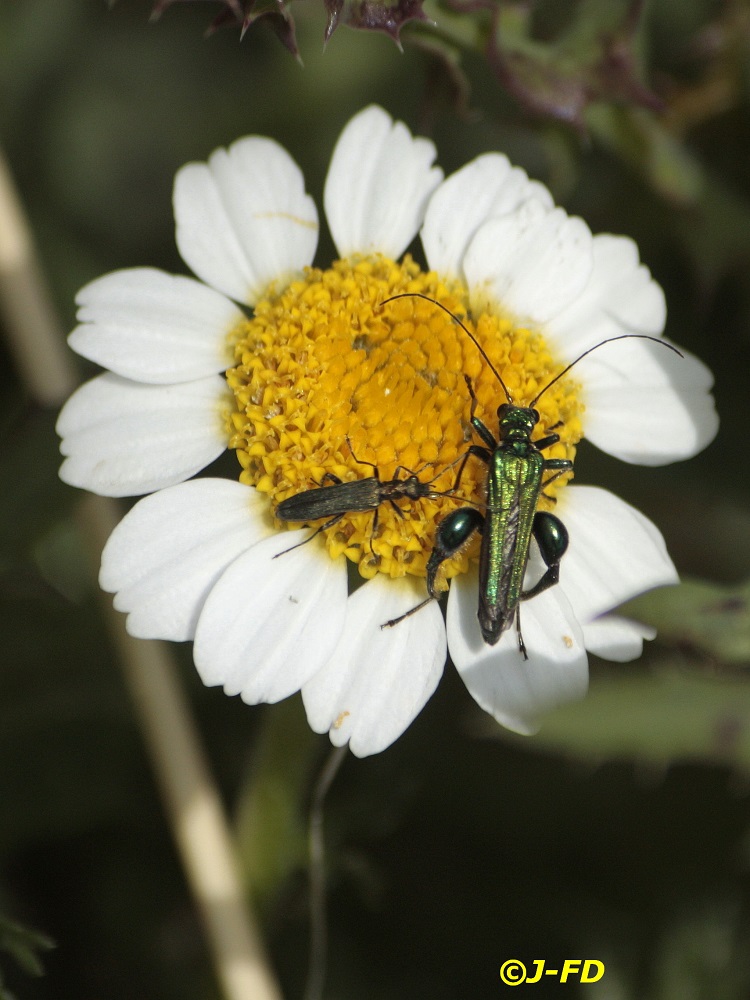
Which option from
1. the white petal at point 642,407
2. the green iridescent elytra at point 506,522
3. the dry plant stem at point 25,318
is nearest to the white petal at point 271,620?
the green iridescent elytra at point 506,522

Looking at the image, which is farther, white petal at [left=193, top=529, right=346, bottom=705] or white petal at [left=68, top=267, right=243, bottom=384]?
white petal at [left=68, top=267, right=243, bottom=384]

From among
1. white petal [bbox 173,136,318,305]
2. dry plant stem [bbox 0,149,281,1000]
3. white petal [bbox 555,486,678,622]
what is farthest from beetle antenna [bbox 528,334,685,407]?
dry plant stem [bbox 0,149,281,1000]

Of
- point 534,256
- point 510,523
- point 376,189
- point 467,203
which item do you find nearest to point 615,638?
point 510,523

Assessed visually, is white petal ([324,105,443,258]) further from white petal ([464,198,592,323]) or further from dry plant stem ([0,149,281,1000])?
dry plant stem ([0,149,281,1000])

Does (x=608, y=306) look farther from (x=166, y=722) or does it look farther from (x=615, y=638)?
(x=166, y=722)

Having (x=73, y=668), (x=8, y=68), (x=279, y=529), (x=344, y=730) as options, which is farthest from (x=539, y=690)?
(x=8, y=68)

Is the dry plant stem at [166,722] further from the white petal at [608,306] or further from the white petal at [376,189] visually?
the white petal at [608,306]
